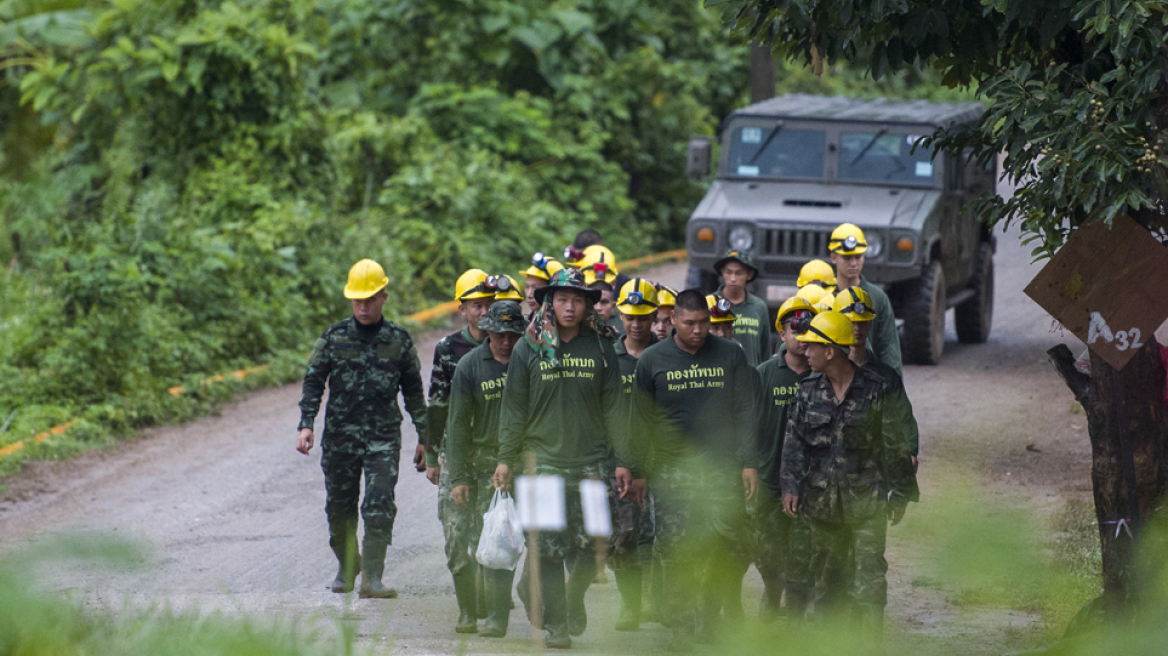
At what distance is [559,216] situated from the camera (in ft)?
64.4

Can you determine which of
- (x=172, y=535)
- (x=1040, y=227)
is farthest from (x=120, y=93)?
(x=1040, y=227)

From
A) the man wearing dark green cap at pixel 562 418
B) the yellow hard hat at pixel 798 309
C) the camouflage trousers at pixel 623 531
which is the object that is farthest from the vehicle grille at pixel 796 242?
the man wearing dark green cap at pixel 562 418

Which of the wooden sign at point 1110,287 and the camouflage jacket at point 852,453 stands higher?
the wooden sign at point 1110,287

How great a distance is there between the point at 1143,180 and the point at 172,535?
251 inches

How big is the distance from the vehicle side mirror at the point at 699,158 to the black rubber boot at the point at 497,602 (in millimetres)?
7436

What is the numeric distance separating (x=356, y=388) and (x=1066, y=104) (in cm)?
392

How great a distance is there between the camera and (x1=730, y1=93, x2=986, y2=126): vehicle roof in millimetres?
13375

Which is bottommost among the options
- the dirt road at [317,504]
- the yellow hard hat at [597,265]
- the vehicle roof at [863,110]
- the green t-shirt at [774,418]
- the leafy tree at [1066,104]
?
the dirt road at [317,504]

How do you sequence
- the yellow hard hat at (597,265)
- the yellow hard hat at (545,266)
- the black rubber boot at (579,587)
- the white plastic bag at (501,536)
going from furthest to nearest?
1. the yellow hard hat at (597,265)
2. the yellow hard hat at (545,266)
3. the black rubber boot at (579,587)
4. the white plastic bag at (501,536)

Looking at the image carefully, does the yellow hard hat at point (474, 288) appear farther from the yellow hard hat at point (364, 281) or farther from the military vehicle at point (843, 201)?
the military vehicle at point (843, 201)

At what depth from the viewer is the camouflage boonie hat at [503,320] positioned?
6.52m

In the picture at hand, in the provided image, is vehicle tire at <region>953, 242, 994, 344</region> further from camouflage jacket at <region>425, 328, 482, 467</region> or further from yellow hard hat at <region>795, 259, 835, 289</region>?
camouflage jacket at <region>425, 328, 482, 467</region>

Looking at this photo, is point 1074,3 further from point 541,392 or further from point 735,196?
point 735,196

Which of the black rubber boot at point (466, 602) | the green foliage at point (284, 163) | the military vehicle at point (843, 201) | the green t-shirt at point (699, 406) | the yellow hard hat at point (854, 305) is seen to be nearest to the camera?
the green t-shirt at point (699, 406)
